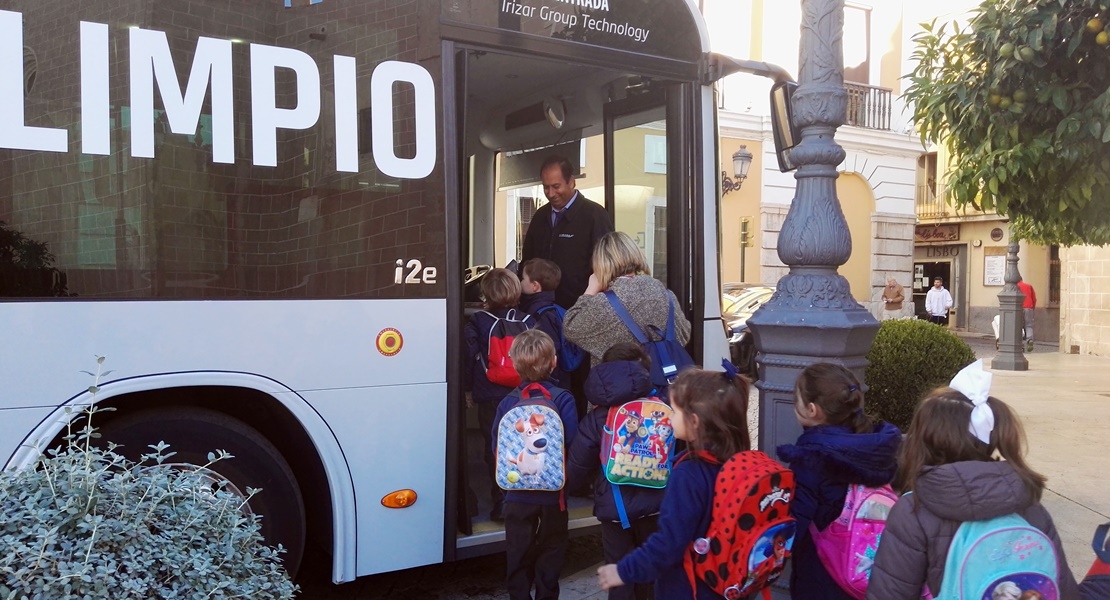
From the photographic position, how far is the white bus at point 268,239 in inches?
119

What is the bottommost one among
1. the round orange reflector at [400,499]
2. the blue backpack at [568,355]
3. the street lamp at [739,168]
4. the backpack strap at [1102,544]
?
the round orange reflector at [400,499]

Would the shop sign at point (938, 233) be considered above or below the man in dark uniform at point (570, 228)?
above

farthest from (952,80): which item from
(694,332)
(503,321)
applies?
(503,321)

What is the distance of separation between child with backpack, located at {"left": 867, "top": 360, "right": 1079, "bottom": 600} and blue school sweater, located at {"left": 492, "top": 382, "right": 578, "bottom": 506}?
145 centimetres

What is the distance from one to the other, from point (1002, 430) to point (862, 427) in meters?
0.55

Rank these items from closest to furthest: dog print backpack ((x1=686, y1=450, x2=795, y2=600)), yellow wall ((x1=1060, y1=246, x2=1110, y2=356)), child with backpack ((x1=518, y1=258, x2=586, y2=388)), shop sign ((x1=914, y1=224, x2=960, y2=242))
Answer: dog print backpack ((x1=686, y1=450, x2=795, y2=600))
child with backpack ((x1=518, y1=258, x2=586, y2=388))
yellow wall ((x1=1060, y1=246, x2=1110, y2=356))
shop sign ((x1=914, y1=224, x2=960, y2=242))

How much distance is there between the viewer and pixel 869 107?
2373cm

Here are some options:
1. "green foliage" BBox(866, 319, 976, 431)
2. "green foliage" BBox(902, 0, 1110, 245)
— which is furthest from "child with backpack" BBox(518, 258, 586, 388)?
"green foliage" BBox(866, 319, 976, 431)

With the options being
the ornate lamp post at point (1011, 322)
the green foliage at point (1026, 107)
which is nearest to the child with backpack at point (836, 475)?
the green foliage at point (1026, 107)

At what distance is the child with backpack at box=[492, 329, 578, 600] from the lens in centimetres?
351

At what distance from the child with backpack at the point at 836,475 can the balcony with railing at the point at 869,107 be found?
22.3 m

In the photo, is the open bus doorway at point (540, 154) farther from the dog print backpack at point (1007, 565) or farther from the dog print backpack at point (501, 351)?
the dog print backpack at point (1007, 565)

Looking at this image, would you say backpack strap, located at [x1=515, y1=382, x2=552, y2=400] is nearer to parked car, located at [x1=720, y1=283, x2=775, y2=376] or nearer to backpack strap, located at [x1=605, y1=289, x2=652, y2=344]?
backpack strap, located at [x1=605, y1=289, x2=652, y2=344]

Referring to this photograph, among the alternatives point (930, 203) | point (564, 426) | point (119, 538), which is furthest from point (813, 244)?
point (930, 203)
